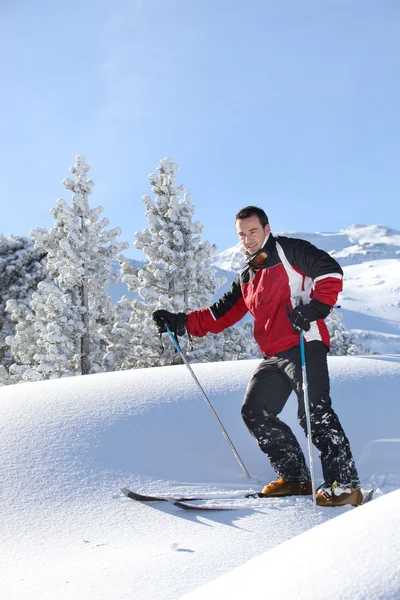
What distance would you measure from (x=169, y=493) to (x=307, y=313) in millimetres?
1624

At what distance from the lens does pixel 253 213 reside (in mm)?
3877

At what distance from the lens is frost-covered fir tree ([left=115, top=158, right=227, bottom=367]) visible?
19859 mm

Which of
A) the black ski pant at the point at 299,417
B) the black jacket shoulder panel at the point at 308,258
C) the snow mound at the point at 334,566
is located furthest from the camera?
the black jacket shoulder panel at the point at 308,258

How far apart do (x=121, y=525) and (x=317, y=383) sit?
1.58 meters

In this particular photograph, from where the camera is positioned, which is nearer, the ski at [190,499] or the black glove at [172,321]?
the ski at [190,499]

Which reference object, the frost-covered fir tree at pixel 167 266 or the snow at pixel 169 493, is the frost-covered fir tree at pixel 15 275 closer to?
the frost-covered fir tree at pixel 167 266

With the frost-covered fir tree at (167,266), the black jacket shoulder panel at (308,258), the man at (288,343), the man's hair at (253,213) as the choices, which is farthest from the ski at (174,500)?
the frost-covered fir tree at (167,266)

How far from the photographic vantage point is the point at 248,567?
1333 millimetres

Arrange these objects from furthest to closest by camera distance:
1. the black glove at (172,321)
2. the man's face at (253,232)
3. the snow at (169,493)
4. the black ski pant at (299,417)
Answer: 1. the black glove at (172,321)
2. the man's face at (253,232)
3. the black ski pant at (299,417)
4. the snow at (169,493)

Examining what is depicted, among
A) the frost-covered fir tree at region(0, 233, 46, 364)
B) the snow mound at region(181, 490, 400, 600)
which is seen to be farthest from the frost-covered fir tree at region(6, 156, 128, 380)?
the snow mound at region(181, 490, 400, 600)

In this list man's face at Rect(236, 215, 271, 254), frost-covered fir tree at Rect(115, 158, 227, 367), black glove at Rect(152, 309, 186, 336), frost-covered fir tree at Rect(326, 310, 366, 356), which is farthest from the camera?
frost-covered fir tree at Rect(326, 310, 366, 356)

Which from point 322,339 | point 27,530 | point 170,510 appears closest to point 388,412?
point 322,339

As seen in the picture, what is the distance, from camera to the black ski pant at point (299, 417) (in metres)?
Answer: 3.36

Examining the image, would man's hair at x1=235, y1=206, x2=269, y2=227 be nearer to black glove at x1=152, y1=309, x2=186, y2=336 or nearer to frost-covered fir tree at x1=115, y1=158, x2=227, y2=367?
black glove at x1=152, y1=309, x2=186, y2=336
